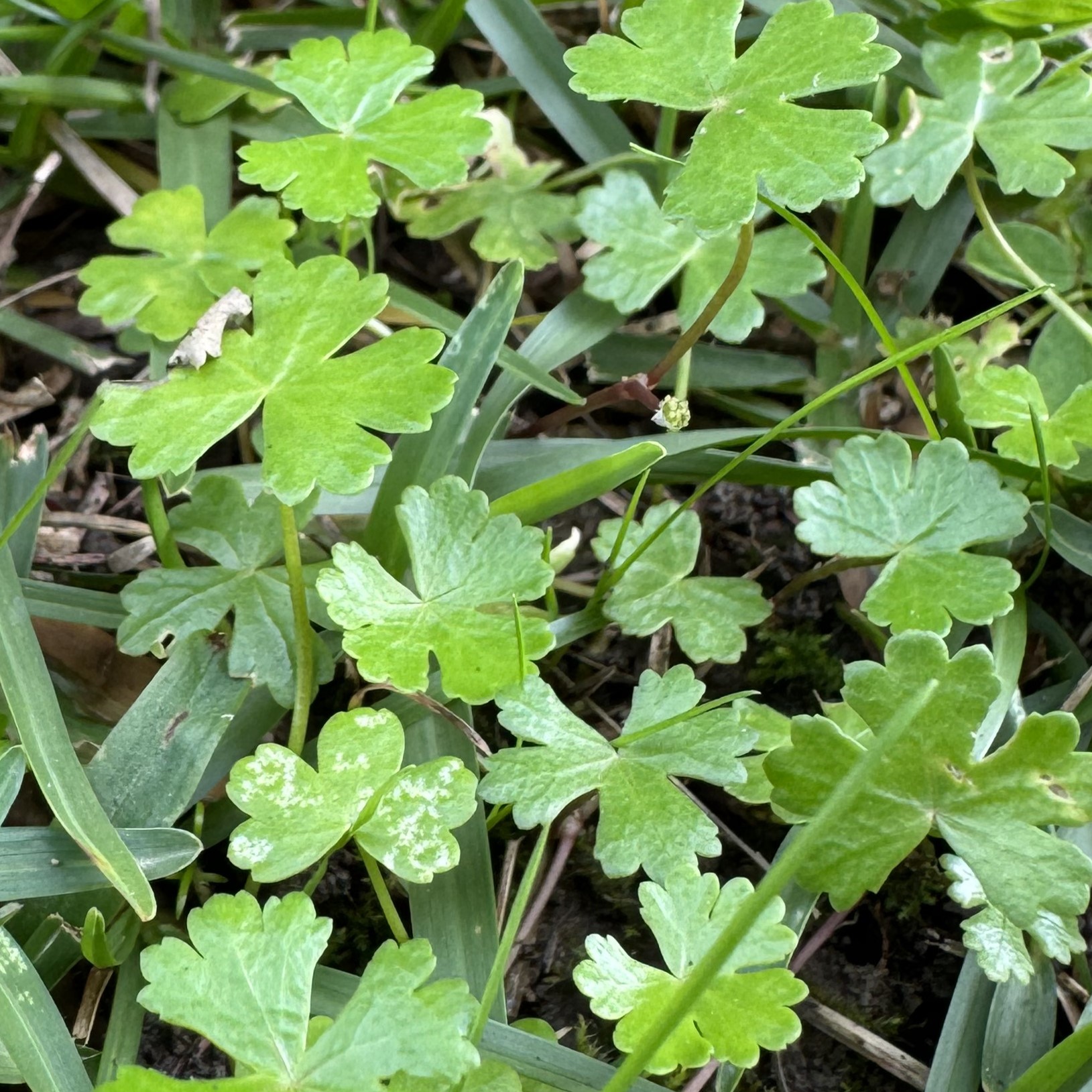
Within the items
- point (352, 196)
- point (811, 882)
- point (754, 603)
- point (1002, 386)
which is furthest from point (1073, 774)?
point (352, 196)

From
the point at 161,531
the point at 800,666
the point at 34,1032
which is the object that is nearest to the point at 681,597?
the point at 800,666

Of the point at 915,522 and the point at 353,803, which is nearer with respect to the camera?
the point at 353,803

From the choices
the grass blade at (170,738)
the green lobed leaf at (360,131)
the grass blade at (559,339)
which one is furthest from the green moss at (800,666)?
the green lobed leaf at (360,131)

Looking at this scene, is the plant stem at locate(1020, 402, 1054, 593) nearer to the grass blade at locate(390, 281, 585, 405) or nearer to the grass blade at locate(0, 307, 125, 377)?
the grass blade at locate(390, 281, 585, 405)

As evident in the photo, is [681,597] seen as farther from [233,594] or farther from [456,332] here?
[233,594]

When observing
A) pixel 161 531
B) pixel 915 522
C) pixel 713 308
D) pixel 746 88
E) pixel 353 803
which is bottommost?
pixel 353 803

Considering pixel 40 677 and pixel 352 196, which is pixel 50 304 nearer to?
pixel 352 196

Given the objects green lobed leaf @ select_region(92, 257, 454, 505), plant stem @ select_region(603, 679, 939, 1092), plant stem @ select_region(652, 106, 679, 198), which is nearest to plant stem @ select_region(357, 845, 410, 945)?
plant stem @ select_region(603, 679, 939, 1092)
